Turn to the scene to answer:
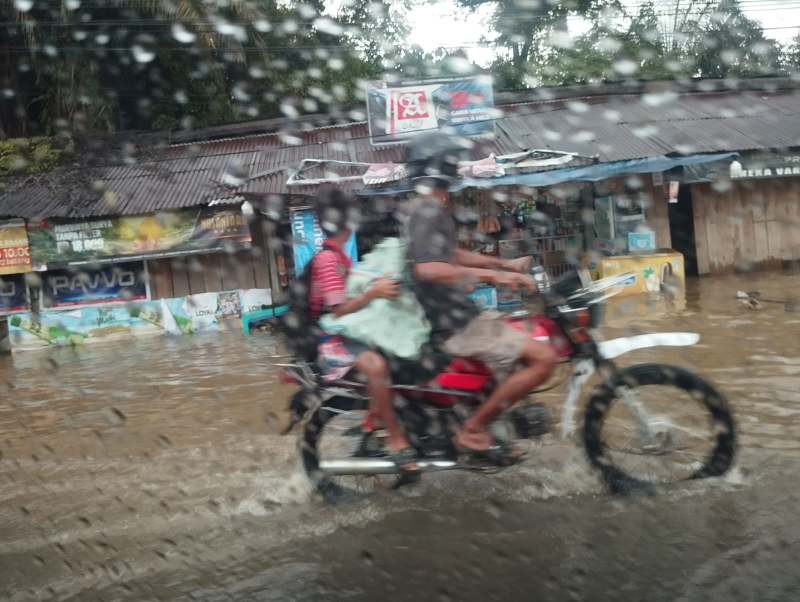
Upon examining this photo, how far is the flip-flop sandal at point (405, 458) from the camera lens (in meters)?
3.75

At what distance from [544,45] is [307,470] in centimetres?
2091

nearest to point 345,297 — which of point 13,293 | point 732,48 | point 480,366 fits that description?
point 480,366

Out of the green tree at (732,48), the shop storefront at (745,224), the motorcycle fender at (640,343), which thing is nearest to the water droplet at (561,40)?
the green tree at (732,48)

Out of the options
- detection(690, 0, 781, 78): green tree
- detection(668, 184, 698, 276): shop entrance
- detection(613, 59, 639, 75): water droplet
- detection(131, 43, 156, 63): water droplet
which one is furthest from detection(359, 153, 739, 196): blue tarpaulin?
detection(690, 0, 781, 78): green tree

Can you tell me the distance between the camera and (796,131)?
15047mm

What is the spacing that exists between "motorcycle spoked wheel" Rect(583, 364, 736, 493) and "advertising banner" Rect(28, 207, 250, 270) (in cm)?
1124

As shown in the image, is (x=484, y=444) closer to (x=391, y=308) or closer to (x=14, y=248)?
(x=391, y=308)

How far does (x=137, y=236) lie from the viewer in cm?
1436

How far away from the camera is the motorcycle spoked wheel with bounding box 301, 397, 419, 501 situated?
4.04 meters

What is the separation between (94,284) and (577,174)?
378 inches

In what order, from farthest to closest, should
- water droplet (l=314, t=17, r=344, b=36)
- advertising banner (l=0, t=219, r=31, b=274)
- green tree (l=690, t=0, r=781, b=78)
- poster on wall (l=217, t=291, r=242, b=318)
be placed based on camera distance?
1. water droplet (l=314, t=17, r=344, b=36)
2. green tree (l=690, t=0, r=781, b=78)
3. advertising banner (l=0, t=219, r=31, b=274)
4. poster on wall (l=217, t=291, r=242, b=318)

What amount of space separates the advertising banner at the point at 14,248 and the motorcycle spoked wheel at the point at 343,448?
40.1 feet

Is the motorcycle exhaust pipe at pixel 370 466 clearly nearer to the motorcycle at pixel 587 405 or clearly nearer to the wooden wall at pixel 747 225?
the motorcycle at pixel 587 405

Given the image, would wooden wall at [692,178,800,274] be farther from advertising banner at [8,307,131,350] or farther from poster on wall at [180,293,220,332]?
advertising banner at [8,307,131,350]
